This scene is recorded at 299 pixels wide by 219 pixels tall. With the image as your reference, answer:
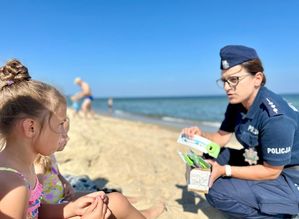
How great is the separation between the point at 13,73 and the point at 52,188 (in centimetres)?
110

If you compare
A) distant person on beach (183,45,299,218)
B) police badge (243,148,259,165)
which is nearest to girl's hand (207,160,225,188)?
distant person on beach (183,45,299,218)

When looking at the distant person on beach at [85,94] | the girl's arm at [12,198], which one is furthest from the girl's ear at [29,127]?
the distant person on beach at [85,94]

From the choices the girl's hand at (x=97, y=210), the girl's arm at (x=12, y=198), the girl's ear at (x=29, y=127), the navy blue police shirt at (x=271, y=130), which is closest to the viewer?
Result: the girl's arm at (x=12, y=198)

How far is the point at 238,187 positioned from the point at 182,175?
203 centimetres

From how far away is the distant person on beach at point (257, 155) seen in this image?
2.56 metres

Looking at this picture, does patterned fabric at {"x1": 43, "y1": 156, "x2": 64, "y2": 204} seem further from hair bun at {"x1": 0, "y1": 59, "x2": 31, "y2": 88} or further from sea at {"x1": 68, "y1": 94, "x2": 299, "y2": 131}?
sea at {"x1": 68, "y1": 94, "x2": 299, "y2": 131}

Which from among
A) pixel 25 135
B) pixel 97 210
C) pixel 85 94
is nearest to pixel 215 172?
pixel 97 210

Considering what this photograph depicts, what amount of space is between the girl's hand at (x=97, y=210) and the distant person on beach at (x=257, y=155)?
1097mm

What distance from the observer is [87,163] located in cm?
464

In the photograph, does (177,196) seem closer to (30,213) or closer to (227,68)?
(227,68)

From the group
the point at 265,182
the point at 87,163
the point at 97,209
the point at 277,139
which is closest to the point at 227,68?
the point at 277,139

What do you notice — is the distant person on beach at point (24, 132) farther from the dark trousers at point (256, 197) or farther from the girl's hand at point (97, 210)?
the dark trousers at point (256, 197)

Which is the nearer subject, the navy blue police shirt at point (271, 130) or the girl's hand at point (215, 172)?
the navy blue police shirt at point (271, 130)

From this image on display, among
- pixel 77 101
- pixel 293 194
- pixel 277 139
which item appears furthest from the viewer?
pixel 77 101
